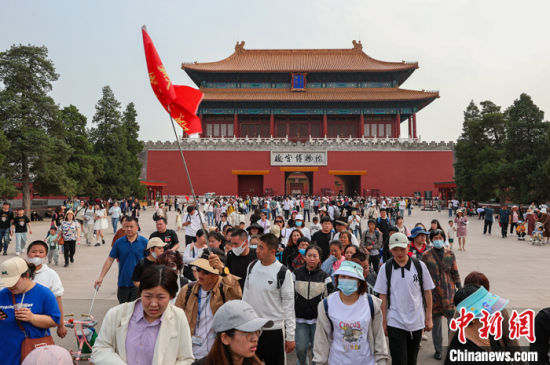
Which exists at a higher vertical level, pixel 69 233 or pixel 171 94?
pixel 171 94

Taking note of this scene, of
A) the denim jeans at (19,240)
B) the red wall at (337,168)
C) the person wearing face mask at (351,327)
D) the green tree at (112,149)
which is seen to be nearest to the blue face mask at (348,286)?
the person wearing face mask at (351,327)

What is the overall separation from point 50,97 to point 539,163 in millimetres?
21282

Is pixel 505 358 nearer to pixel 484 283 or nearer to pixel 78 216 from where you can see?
pixel 484 283

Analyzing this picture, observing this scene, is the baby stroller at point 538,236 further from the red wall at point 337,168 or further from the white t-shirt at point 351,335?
the red wall at point 337,168

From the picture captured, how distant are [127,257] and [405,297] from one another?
2716 mm

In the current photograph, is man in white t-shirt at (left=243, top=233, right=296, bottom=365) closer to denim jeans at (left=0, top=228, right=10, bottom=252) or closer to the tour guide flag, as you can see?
the tour guide flag

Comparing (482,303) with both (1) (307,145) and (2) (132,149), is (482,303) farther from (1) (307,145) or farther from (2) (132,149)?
(1) (307,145)

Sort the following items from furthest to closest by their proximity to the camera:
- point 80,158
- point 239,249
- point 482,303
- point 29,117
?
point 80,158
point 29,117
point 239,249
point 482,303

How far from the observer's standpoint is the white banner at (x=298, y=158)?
28359 mm

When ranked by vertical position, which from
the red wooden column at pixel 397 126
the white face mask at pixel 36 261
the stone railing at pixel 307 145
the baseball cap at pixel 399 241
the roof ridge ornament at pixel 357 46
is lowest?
the white face mask at pixel 36 261

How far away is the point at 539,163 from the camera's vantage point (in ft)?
55.1

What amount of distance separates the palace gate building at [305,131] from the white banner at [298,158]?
0.07m

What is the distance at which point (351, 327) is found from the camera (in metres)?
2.37

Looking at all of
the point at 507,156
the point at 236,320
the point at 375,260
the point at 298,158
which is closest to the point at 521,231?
the point at 507,156
